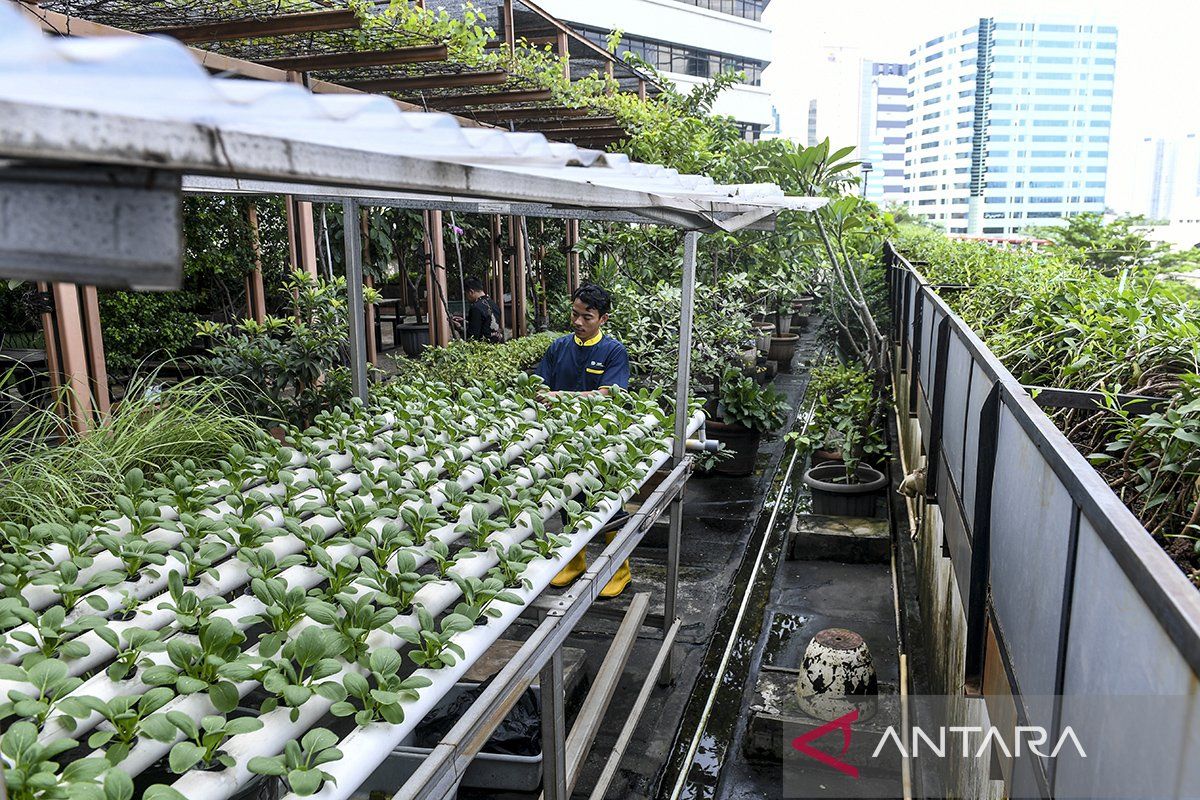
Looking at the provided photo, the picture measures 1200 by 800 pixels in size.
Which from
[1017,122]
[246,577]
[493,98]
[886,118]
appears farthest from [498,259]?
[886,118]

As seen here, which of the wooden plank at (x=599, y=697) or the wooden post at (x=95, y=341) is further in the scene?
the wooden post at (x=95, y=341)

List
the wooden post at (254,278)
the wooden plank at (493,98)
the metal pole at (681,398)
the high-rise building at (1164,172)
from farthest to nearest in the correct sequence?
the high-rise building at (1164,172) → the wooden plank at (493,98) → the wooden post at (254,278) → the metal pole at (681,398)

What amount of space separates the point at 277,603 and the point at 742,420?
6.22 m

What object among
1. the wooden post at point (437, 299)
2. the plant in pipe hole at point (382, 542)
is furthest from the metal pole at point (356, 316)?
the wooden post at point (437, 299)

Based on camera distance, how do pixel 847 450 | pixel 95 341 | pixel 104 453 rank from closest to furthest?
pixel 104 453, pixel 95 341, pixel 847 450

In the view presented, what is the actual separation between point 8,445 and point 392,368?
860cm

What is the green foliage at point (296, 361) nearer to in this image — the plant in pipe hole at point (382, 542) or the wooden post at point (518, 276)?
the plant in pipe hole at point (382, 542)

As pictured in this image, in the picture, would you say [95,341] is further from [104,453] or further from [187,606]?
[187,606]

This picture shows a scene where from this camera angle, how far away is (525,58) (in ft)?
26.3

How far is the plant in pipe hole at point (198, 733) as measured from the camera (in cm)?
155

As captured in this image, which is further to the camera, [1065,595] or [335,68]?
[335,68]

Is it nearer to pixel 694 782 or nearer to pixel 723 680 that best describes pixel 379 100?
pixel 694 782

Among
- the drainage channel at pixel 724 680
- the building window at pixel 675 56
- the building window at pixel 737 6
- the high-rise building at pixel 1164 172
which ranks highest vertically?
the building window at pixel 737 6

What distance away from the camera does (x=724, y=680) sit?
15.4 ft
